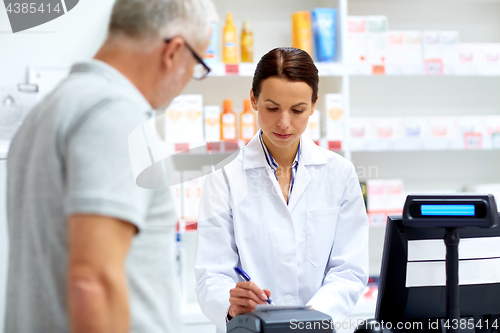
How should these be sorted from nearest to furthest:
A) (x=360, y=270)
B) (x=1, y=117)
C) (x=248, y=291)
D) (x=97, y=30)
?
(x=248, y=291), (x=360, y=270), (x=1, y=117), (x=97, y=30)

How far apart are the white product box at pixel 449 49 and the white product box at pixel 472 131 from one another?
33 cm

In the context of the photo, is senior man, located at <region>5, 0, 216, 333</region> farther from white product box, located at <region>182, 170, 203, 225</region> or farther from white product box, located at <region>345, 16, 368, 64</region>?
white product box, located at <region>345, 16, 368, 64</region>

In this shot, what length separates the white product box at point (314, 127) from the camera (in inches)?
105

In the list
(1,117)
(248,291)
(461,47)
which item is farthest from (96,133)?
(461,47)

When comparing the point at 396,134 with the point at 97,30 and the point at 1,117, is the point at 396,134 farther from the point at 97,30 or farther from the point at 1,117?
the point at 1,117

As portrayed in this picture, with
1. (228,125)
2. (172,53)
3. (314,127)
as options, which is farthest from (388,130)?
(172,53)

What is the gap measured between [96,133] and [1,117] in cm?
218

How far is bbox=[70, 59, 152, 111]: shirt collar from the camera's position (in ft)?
2.39

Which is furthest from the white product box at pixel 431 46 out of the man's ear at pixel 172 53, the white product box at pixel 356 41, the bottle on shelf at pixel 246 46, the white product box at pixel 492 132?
the man's ear at pixel 172 53

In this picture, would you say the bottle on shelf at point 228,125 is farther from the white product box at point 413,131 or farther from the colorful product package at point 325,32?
the white product box at point 413,131

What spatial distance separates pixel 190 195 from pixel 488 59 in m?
2.04

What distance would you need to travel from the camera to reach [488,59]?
2.85 m

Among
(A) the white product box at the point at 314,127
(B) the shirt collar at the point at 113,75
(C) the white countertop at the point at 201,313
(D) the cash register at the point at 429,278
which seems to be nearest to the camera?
(B) the shirt collar at the point at 113,75

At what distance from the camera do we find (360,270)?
5.11 feet
